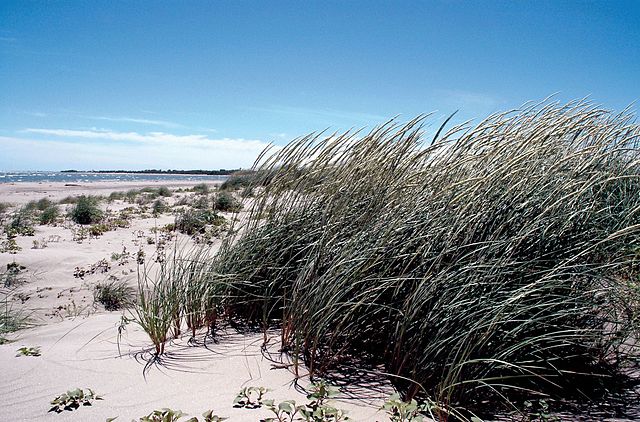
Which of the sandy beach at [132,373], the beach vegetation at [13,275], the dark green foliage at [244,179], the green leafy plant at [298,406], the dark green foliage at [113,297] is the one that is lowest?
the dark green foliage at [113,297]

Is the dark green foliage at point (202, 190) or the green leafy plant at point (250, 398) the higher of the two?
the dark green foliage at point (202, 190)

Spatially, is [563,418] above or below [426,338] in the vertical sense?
below

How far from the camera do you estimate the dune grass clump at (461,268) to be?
2.45 metres

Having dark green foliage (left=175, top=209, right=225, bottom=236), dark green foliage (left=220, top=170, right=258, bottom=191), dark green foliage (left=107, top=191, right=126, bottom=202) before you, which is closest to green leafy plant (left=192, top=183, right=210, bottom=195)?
dark green foliage (left=107, top=191, right=126, bottom=202)

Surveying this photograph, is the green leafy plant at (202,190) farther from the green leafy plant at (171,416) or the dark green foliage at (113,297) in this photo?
the green leafy plant at (171,416)

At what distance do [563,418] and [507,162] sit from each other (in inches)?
61.5

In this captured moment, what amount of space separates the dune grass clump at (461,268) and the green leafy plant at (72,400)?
1.18 meters

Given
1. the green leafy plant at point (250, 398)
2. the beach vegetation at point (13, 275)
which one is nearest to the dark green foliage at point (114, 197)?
the beach vegetation at point (13, 275)

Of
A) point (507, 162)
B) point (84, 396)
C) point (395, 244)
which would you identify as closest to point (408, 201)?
point (395, 244)

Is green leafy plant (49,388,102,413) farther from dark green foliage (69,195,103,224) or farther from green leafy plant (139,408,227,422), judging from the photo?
dark green foliage (69,195,103,224)

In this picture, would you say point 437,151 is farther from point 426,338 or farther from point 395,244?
point 426,338

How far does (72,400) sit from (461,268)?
93.7 inches

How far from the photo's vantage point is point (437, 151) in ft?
12.0

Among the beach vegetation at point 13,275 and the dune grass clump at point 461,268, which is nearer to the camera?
the dune grass clump at point 461,268
